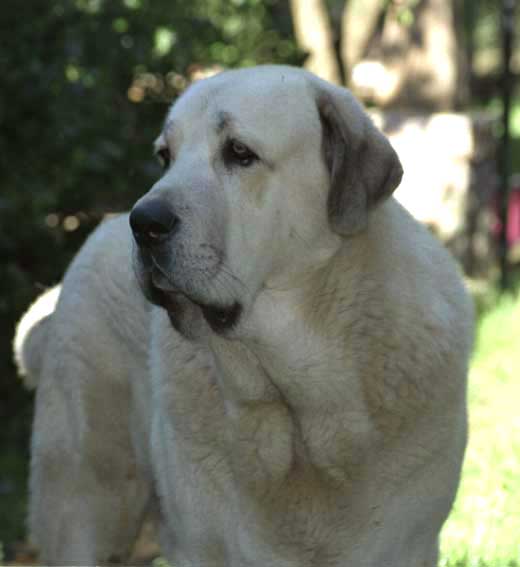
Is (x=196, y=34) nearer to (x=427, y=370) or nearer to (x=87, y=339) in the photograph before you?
(x=87, y=339)

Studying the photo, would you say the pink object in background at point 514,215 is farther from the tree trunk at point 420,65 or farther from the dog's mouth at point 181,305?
the dog's mouth at point 181,305

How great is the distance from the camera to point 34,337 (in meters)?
5.45

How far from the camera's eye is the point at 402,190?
438 inches

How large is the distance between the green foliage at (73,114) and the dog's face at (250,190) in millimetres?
3498

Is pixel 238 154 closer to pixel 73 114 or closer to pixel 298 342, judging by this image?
pixel 298 342

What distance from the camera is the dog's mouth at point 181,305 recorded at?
3975mm

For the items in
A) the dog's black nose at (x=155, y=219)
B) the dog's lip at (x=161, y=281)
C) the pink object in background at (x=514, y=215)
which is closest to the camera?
the dog's black nose at (x=155, y=219)

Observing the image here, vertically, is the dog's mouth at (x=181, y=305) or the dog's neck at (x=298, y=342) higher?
A: the dog's mouth at (x=181, y=305)

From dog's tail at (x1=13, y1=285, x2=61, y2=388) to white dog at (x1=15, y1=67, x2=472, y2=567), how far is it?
41.8 inches

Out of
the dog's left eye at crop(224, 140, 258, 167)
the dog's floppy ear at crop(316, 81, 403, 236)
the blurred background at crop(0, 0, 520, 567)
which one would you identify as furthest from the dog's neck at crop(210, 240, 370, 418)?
the blurred background at crop(0, 0, 520, 567)

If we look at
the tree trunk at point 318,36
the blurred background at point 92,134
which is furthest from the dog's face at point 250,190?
the tree trunk at point 318,36

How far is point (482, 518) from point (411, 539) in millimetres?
1649

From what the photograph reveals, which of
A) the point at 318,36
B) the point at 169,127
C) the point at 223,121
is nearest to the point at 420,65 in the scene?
the point at 318,36

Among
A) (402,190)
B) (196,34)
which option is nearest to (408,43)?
(402,190)
